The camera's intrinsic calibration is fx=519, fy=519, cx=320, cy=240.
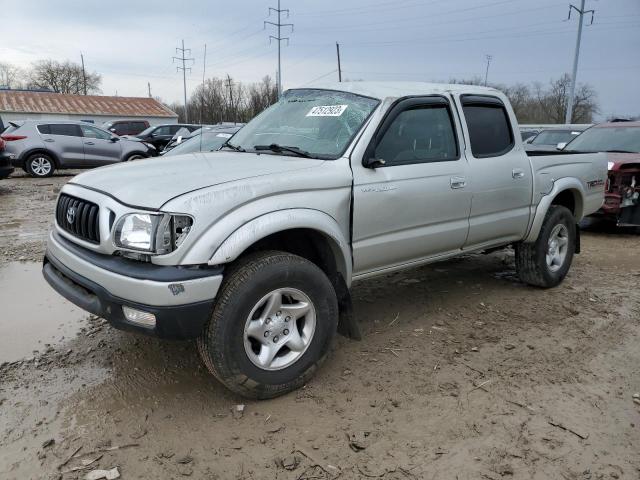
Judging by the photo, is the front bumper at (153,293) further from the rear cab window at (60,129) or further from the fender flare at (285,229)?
the rear cab window at (60,129)

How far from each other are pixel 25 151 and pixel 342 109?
44.3 feet

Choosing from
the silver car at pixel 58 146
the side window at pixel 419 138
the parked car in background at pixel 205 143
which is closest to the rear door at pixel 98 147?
the silver car at pixel 58 146

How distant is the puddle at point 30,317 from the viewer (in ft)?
12.6

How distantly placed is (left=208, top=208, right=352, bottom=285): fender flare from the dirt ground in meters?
0.83

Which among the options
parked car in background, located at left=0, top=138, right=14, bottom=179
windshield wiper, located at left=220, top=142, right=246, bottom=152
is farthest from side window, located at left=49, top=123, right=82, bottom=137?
windshield wiper, located at left=220, top=142, right=246, bottom=152

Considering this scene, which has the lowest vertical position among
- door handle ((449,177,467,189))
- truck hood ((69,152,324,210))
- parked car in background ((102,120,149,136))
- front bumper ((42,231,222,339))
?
front bumper ((42,231,222,339))

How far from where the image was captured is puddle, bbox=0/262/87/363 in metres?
3.84

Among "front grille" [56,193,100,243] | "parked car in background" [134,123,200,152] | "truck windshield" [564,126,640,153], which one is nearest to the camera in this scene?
"front grille" [56,193,100,243]

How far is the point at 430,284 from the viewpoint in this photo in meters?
5.47

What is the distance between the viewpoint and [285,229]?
3.01m

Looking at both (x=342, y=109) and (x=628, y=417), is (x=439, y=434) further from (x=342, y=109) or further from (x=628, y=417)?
(x=342, y=109)

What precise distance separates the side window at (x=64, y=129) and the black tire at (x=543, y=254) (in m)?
13.9

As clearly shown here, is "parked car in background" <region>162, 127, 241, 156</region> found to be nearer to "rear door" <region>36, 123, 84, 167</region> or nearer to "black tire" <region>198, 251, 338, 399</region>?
"black tire" <region>198, 251, 338, 399</region>

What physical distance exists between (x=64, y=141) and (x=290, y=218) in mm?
14116
